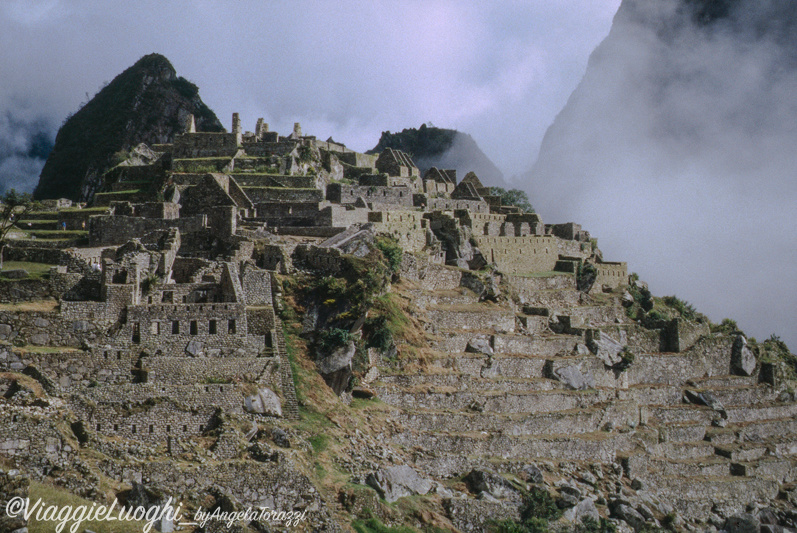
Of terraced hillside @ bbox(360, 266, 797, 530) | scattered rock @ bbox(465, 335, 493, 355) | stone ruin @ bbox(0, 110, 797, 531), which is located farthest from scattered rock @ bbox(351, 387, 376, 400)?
scattered rock @ bbox(465, 335, 493, 355)

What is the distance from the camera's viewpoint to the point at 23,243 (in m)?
31.8

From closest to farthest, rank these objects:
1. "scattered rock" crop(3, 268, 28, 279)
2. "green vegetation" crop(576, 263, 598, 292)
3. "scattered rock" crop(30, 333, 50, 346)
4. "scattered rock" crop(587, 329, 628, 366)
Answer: "scattered rock" crop(30, 333, 50, 346) → "scattered rock" crop(3, 268, 28, 279) → "scattered rock" crop(587, 329, 628, 366) → "green vegetation" crop(576, 263, 598, 292)

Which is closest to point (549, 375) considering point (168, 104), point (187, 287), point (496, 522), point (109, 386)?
point (496, 522)

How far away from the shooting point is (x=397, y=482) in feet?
90.2

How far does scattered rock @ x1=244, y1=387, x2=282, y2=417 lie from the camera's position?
24453 millimetres

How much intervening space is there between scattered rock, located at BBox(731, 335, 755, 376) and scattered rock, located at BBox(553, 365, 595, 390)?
16219 millimetres

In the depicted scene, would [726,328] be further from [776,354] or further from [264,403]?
[264,403]

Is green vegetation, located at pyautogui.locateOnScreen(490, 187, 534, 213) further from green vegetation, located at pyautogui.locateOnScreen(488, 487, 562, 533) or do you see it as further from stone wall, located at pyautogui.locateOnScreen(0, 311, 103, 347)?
stone wall, located at pyautogui.locateOnScreen(0, 311, 103, 347)

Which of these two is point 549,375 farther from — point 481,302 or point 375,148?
point 375,148

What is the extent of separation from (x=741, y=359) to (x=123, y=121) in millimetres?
71216

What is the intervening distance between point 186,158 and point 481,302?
1810 cm


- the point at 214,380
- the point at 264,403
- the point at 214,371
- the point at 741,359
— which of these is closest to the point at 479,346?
the point at 264,403

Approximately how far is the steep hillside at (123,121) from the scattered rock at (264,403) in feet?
188

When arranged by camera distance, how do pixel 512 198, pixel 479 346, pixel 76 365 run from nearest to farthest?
1. pixel 76 365
2. pixel 479 346
3. pixel 512 198
